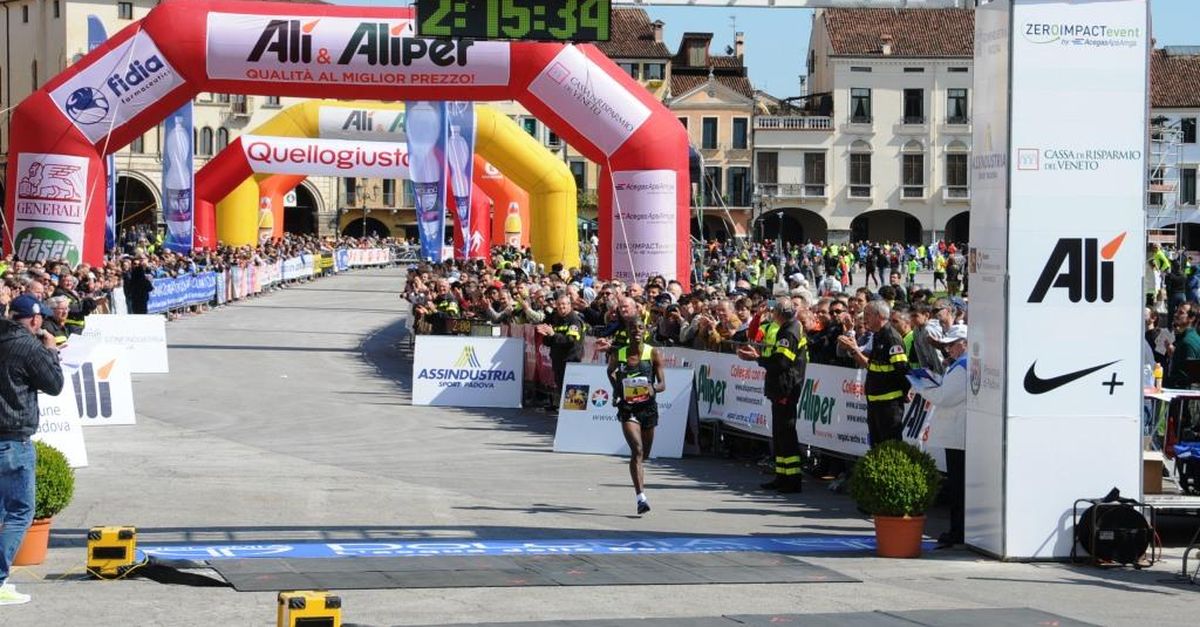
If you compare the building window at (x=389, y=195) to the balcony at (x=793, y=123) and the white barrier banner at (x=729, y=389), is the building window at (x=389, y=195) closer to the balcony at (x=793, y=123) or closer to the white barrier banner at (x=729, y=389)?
the balcony at (x=793, y=123)

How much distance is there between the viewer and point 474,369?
23516 millimetres

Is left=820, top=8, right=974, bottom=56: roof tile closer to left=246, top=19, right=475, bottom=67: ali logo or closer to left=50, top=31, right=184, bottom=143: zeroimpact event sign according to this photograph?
left=246, top=19, right=475, bottom=67: ali logo

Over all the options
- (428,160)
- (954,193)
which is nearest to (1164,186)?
(428,160)

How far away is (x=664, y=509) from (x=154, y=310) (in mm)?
24627

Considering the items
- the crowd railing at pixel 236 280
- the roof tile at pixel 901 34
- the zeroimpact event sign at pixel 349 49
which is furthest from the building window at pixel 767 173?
the zeroimpact event sign at pixel 349 49

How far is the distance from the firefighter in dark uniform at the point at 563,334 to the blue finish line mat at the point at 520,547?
922 centimetres

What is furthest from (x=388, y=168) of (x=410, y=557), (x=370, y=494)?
(x=410, y=557)

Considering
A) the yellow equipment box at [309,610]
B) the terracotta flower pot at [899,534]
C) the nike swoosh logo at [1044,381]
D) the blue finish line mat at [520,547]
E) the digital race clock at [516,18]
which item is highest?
the digital race clock at [516,18]

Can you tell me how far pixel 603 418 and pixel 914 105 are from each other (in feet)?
245

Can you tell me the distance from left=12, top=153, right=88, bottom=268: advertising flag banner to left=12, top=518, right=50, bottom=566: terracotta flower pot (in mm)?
16084

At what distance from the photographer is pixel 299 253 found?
61.2 m

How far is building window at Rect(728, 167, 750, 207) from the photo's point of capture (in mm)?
94562

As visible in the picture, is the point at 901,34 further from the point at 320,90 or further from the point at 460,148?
the point at 320,90

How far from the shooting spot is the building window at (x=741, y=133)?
313ft
